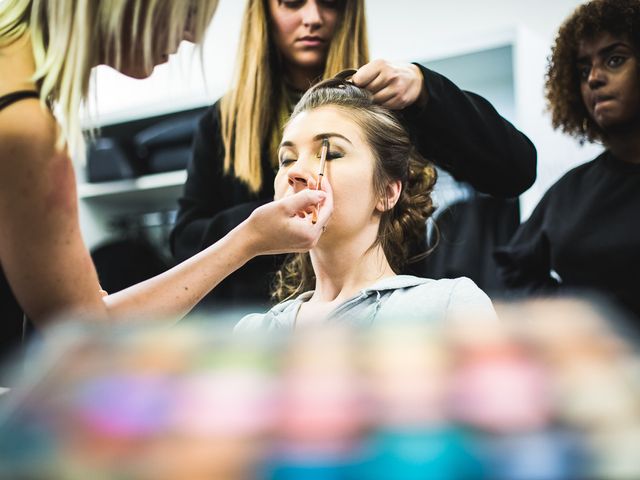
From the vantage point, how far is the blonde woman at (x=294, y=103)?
0.66 m

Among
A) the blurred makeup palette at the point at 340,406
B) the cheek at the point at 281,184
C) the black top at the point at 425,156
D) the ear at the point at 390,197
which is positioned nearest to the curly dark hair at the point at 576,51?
the black top at the point at 425,156

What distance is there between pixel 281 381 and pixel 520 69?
2.29ft

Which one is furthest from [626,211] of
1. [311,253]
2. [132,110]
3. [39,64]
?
[132,110]

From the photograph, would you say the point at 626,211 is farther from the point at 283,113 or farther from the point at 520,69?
the point at 283,113

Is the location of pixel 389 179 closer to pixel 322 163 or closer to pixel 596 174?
pixel 322 163

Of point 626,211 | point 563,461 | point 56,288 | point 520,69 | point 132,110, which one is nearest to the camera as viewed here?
point 563,461

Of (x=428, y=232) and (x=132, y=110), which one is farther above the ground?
(x=132, y=110)

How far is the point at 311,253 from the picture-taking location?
2.37 feet

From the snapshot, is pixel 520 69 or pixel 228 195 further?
pixel 520 69

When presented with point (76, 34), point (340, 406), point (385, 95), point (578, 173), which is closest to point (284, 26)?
point (385, 95)

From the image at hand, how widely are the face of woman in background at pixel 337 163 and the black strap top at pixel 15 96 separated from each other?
0.24m

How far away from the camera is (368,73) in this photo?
0.65 metres

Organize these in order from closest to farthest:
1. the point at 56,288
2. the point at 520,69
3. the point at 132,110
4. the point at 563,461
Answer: the point at 563,461 < the point at 56,288 < the point at 520,69 < the point at 132,110

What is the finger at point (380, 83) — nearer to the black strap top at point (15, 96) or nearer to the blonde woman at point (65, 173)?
the blonde woman at point (65, 173)
